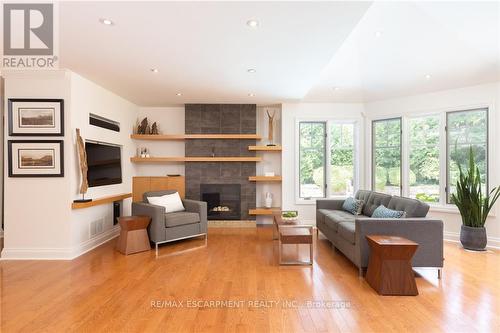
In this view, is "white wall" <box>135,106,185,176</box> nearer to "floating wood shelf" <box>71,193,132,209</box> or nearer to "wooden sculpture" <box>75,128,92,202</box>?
"floating wood shelf" <box>71,193,132,209</box>

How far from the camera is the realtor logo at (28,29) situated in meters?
2.21

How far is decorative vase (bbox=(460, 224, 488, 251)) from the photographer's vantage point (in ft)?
12.7

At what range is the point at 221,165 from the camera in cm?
561

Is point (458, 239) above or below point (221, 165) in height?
below

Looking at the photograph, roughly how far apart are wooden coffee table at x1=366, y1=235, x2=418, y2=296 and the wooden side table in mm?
3147

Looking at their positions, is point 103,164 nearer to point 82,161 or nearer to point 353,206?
point 82,161

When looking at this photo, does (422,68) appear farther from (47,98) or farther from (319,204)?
(47,98)

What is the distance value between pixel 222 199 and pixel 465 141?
4.61 m

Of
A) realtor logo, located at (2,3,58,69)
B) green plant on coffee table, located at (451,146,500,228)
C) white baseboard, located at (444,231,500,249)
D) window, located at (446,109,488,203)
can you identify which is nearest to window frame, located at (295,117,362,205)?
window, located at (446,109,488,203)

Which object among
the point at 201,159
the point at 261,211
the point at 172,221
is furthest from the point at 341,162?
the point at 172,221

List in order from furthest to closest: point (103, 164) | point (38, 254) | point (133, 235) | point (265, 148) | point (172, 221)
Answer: point (265, 148) → point (103, 164) → point (172, 221) → point (133, 235) → point (38, 254)

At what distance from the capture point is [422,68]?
3840 millimetres

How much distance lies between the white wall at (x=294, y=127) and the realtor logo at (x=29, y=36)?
403 centimetres

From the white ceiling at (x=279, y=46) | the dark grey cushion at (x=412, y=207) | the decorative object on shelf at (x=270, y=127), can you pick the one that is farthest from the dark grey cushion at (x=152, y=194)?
the dark grey cushion at (x=412, y=207)
